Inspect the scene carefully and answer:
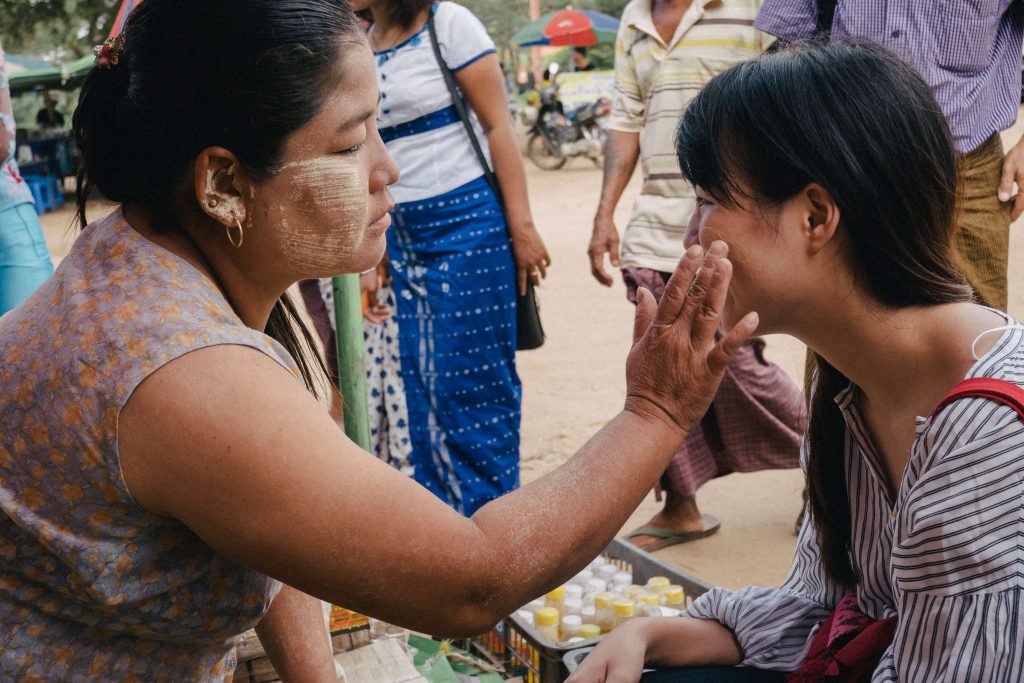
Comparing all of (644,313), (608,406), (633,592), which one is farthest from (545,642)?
(608,406)

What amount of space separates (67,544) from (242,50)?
0.73 m

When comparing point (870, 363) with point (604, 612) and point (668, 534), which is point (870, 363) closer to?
point (604, 612)

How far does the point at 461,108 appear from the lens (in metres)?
3.56

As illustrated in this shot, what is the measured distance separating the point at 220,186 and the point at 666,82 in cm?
276

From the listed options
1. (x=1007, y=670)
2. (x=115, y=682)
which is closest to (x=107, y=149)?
(x=115, y=682)

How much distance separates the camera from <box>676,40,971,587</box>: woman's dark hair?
1.58m

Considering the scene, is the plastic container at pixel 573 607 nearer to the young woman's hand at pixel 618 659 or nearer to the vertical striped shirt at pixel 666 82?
the young woman's hand at pixel 618 659

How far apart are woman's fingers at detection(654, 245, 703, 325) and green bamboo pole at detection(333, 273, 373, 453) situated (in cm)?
136

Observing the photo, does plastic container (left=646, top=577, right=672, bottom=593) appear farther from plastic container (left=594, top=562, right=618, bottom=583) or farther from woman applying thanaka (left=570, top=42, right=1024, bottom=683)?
woman applying thanaka (left=570, top=42, right=1024, bottom=683)

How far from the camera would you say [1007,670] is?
1.37m

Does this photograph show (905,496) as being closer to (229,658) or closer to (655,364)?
(655,364)

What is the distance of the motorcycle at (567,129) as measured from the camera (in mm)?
19438

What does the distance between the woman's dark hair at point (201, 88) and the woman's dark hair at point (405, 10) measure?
79.4 inches

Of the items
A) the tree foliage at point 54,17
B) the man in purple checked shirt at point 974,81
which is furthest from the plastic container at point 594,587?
the tree foliage at point 54,17
